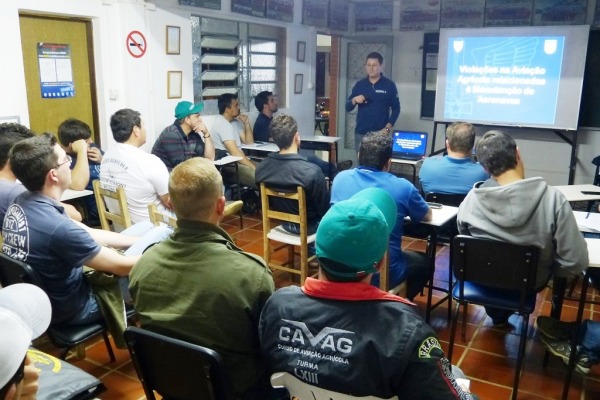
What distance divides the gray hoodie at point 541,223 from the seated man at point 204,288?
1273 mm

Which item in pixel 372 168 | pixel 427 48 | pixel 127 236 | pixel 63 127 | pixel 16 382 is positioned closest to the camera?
pixel 16 382

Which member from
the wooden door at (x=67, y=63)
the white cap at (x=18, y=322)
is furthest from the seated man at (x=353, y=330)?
the wooden door at (x=67, y=63)

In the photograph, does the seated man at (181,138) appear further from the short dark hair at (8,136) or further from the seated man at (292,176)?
the short dark hair at (8,136)

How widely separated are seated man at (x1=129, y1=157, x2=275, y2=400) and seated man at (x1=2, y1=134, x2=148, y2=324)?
56 cm

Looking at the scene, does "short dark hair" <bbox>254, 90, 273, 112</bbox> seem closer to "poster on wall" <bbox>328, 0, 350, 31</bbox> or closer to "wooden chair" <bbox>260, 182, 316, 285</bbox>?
"poster on wall" <bbox>328, 0, 350, 31</bbox>

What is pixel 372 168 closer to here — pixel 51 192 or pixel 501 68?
pixel 51 192

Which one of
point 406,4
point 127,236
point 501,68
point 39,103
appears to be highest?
point 406,4

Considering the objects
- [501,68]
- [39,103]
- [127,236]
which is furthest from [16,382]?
[501,68]

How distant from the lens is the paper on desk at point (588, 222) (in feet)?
8.56

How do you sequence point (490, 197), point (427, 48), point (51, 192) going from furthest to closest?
point (427, 48) → point (490, 197) → point (51, 192)

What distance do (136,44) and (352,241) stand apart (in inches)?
153

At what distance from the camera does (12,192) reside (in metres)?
2.43

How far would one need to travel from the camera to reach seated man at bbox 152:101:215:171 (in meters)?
4.51

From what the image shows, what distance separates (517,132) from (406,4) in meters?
2.25
